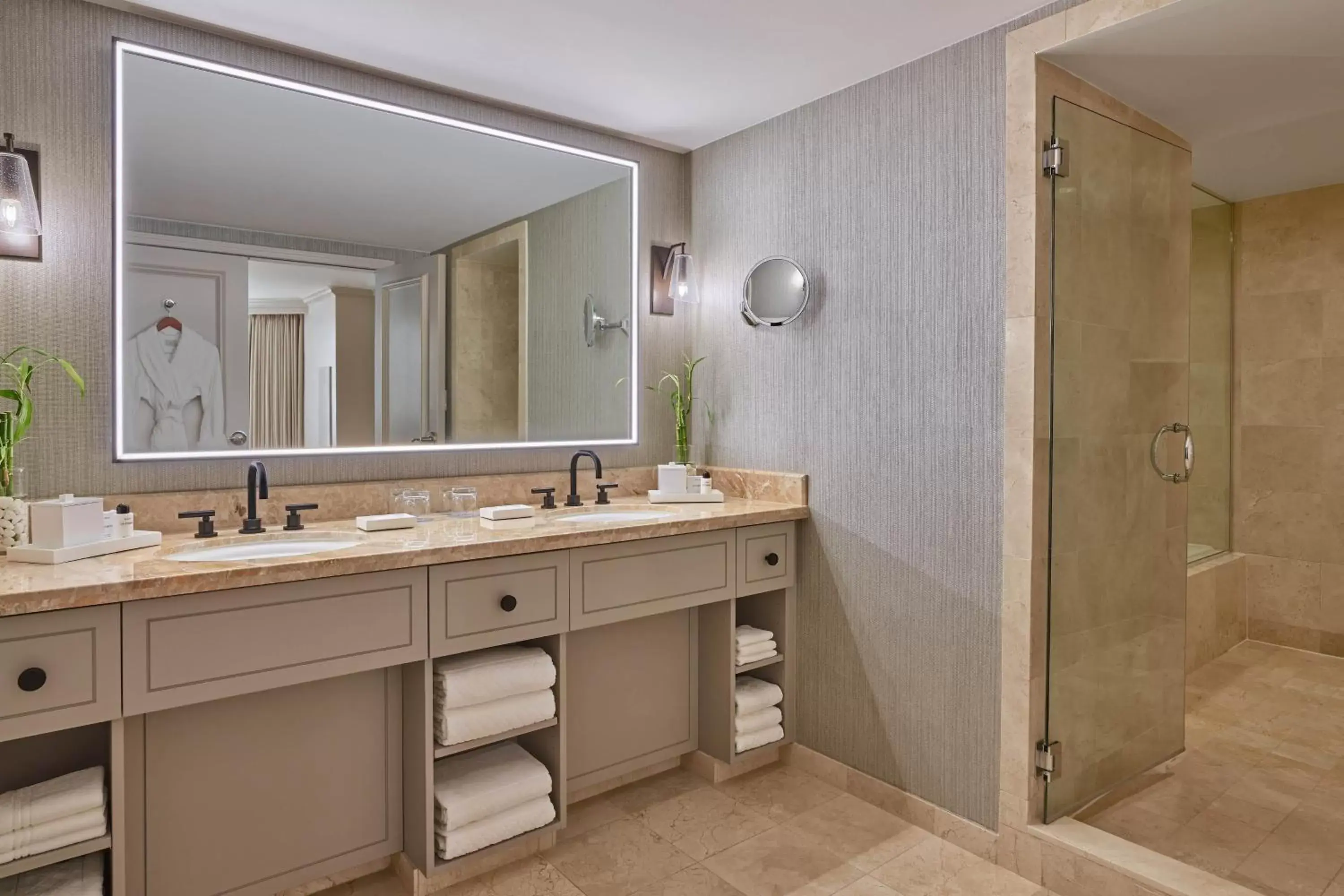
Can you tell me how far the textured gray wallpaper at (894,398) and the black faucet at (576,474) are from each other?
599 mm

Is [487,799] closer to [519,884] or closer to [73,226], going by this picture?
[519,884]

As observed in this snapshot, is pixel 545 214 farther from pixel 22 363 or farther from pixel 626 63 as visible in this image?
pixel 22 363

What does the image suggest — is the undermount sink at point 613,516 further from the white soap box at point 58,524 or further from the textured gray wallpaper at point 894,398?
the white soap box at point 58,524

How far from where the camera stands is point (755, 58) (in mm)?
2395

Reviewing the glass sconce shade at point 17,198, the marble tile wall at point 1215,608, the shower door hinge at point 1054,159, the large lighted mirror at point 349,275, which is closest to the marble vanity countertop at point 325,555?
the large lighted mirror at point 349,275

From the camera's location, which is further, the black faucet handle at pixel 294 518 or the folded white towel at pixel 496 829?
the black faucet handle at pixel 294 518

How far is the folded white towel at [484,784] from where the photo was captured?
2.03 metres

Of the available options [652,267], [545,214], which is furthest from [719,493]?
[545,214]

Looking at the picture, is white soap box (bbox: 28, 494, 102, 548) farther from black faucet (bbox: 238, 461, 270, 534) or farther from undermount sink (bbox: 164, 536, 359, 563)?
black faucet (bbox: 238, 461, 270, 534)

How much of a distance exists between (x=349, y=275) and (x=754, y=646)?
1757mm

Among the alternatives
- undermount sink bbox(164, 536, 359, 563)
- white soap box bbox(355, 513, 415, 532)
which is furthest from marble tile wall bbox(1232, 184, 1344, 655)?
undermount sink bbox(164, 536, 359, 563)

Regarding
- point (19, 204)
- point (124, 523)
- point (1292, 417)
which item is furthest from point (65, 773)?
point (1292, 417)

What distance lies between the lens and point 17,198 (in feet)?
6.17

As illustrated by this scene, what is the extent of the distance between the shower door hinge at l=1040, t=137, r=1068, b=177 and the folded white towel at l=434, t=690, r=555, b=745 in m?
1.95
